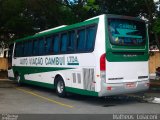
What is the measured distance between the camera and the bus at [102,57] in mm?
13008

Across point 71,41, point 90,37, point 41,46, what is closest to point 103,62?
point 90,37

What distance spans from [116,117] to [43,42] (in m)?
8.34

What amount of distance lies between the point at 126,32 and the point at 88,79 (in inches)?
91.4

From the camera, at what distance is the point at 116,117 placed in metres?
10.6

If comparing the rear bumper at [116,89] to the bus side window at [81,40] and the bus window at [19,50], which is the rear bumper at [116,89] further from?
the bus window at [19,50]

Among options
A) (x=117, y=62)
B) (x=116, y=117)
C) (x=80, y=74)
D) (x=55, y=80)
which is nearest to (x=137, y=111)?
(x=116, y=117)

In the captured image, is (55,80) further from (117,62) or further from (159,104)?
(159,104)

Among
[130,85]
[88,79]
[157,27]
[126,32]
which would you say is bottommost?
[130,85]

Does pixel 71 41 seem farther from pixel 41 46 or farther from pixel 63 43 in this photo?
pixel 41 46

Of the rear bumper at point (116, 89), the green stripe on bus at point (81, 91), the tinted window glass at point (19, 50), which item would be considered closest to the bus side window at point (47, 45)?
the green stripe on bus at point (81, 91)

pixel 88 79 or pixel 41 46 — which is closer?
pixel 88 79

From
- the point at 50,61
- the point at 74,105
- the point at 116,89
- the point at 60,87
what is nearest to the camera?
the point at 116,89

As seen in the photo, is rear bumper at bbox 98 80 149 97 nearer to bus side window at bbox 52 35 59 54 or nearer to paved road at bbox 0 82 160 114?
paved road at bbox 0 82 160 114

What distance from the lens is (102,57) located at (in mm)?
12938
